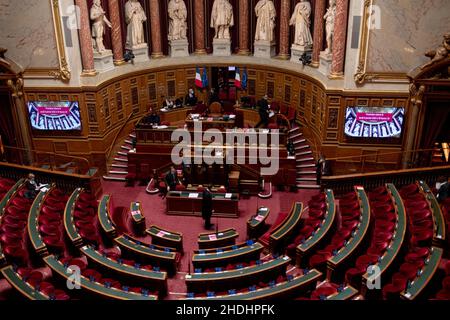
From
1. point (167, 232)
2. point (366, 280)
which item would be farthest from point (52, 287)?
point (366, 280)

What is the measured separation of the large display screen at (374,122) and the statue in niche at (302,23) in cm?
434

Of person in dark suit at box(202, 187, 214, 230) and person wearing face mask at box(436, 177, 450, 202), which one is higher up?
person wearing face mask at box(436, 177, 450, 202)

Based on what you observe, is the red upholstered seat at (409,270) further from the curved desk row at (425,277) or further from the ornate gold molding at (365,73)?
the ornate gold molding at (365,73)

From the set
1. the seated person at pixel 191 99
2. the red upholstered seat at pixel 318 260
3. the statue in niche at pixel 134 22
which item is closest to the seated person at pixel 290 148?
the seated person at pixel 191 99

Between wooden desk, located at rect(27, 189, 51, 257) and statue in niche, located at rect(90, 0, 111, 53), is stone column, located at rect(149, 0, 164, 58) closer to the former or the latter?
statue in niche, located at rect(90, 0, 111, 53)

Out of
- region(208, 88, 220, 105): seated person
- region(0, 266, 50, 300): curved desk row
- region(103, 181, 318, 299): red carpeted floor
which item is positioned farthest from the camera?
region(208, 88, 220, 105): seated person

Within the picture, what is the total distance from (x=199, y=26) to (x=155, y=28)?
6.44ft

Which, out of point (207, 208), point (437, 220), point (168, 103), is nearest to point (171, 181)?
point (207, 208)

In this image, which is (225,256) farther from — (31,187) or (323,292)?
(31,187)

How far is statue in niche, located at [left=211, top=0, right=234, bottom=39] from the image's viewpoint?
20.7 metres

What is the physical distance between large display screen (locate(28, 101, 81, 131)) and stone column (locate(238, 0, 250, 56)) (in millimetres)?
7790

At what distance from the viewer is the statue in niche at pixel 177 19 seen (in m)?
20.6

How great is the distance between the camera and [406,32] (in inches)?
594

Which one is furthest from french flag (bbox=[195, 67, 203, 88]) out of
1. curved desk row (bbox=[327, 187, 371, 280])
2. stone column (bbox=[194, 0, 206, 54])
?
curved desk row (bbox=[327, 187, 371, 280])
